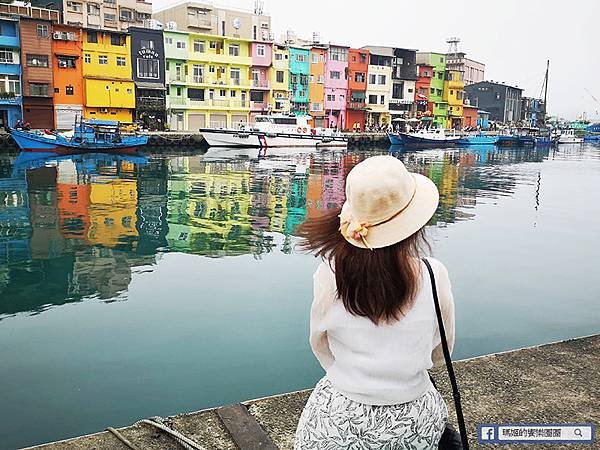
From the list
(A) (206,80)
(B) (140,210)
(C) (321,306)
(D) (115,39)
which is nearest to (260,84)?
(A) (206,80)

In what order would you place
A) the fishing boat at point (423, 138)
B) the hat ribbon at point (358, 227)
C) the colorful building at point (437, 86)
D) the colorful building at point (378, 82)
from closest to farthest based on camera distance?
the hat ribbon at point (358, 227)
the fishing boat at point (423, 138)
the colorful building at point (378, 82)
the colorful building at point (437, 86)

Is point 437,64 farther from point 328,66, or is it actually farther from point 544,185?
point 544,185

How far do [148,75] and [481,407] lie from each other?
35.9 m

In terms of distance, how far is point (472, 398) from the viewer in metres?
2.77

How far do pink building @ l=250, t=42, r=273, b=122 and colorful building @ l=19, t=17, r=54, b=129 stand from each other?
13091 mm

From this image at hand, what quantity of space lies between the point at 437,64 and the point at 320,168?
3245 cm

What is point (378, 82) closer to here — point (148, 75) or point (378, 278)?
point (148, 75)

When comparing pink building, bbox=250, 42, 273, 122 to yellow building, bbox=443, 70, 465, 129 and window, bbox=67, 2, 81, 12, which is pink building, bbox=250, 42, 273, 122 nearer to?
window, bbox=67, 2, 81, 12

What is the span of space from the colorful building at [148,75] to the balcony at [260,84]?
6.39 metres

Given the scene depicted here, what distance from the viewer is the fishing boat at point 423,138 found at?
4197 cm

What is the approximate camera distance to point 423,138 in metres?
42.5

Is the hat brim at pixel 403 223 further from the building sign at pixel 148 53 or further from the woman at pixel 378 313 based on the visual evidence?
the building sign at pixel 148 53

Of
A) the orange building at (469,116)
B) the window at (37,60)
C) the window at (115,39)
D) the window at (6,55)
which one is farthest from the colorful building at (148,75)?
the orange building at (469,116)

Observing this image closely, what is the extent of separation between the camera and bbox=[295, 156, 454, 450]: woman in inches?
54.3
